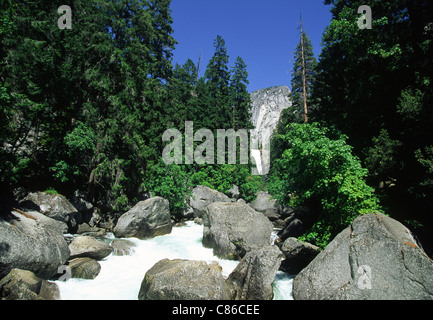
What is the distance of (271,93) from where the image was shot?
90875mm

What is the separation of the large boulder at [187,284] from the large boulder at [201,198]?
13.4 meters

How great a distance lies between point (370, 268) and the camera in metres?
7.21

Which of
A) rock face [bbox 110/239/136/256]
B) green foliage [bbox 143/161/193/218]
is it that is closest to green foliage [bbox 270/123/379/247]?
rock face [bbox 110/239/136/256]

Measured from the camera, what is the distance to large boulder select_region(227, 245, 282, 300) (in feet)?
25.2

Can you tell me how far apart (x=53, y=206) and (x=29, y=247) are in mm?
5114

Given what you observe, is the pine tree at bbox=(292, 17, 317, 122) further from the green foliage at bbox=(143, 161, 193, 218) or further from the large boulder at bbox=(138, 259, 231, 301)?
the large boulder at bbox=(138, 259, 231, 301)

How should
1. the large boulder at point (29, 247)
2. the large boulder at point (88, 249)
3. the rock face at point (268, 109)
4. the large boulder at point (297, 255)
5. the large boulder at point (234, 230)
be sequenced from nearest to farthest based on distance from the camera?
the large boulder at point (29, 247), the large boulder at point (88, 249), the large boulder at point (297, 255), the large boulder at point (234, 230), the rock face at point (268, 109)

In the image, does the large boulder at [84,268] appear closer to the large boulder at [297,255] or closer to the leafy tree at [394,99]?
the large boulder at [297,255]

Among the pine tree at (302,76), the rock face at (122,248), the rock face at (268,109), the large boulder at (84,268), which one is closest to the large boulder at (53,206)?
the rock face at (122,248)

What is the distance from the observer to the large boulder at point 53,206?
11.9 meters

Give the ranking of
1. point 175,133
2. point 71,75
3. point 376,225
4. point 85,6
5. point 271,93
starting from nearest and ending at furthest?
point 376,225
point 71,75
point 85,6
point 175,133
point 271,93
